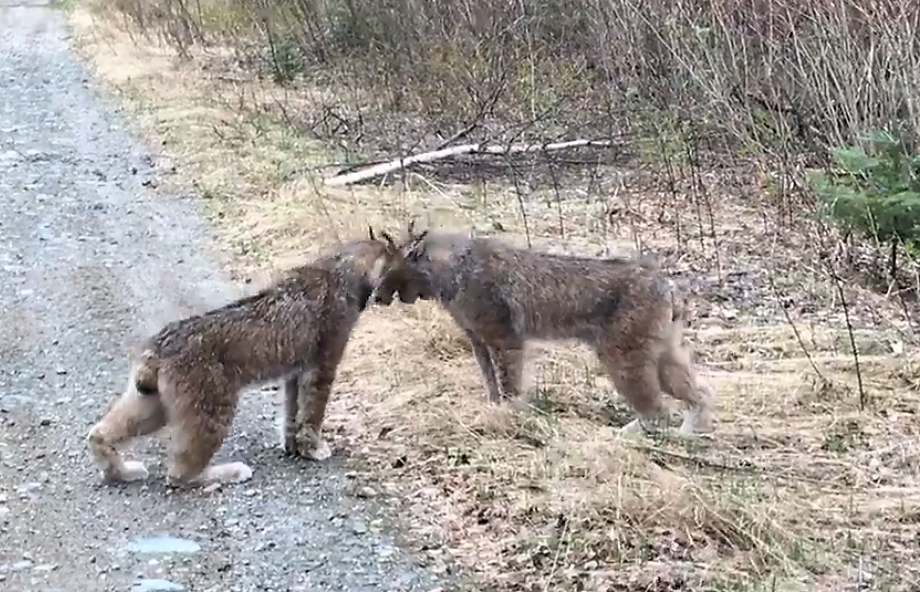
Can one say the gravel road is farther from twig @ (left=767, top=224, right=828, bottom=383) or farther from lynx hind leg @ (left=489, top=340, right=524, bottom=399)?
twig @ (left=767, top=224, right=828, bottom=383)

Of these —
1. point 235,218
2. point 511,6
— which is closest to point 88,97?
point 511,6

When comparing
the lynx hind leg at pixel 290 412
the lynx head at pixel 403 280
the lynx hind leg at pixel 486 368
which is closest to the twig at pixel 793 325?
the lynx hind leg at pixel 486 368

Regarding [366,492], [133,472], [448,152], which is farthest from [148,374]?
[448,152]

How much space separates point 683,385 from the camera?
21.1 feet

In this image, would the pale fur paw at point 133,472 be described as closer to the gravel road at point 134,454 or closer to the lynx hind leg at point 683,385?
the gravel road at point 134,454

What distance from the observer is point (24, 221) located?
10805 mm

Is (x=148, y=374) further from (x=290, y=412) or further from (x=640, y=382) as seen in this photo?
(x=640, y=382)

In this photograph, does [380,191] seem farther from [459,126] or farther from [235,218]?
[459,126]

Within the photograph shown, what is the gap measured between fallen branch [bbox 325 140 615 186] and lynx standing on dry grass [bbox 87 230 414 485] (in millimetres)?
4629

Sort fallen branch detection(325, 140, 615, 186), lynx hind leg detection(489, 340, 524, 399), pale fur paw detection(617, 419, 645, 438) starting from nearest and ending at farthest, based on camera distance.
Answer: pale fur paw detection(617, 419, 645, 438) < lynx hind leg detection(489, 340, 524, 399) < fallen branch detection(325, 140, 615, 186)

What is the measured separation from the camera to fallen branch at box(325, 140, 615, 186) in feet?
36.2

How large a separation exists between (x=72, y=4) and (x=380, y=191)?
19789mm

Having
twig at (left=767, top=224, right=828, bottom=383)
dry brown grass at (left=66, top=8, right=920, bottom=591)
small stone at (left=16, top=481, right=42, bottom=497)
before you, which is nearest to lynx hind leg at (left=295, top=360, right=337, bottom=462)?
dry brown grass at (left=66, top=8, right=920, bottom=591)

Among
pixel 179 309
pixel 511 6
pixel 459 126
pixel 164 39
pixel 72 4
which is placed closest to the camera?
pixel 179 309
